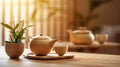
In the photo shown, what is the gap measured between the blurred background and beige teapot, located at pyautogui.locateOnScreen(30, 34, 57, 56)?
2405 mm

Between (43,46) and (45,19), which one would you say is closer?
(43,46)

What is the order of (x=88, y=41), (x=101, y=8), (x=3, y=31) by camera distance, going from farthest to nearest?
(x=101, y=8)
(x=3, y=31)
(x=88, y=41)

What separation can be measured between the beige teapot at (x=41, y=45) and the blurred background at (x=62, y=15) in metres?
2.41

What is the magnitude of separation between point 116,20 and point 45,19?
1.66 meters

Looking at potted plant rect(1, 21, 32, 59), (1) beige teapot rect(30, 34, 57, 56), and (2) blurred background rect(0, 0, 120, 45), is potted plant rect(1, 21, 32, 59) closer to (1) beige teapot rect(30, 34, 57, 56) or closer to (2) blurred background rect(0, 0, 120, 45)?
(1) beige teapot rect(30, 34, 57, 56)

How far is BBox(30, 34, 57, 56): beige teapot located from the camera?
5.77ft

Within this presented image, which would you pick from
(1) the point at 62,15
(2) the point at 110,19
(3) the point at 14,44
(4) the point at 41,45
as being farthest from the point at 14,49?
(2) the point at 110,19

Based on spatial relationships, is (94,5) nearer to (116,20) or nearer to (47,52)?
(116,20)

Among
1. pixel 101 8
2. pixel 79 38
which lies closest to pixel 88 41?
pixel 79 38

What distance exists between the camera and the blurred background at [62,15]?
4380 mm

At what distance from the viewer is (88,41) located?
2994 mm

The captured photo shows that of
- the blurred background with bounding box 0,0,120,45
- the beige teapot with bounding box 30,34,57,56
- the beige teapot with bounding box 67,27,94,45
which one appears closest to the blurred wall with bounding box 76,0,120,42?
the blurred background with bounding box 0,0,120,45

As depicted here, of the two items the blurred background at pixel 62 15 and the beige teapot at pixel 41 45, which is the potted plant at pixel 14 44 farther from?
the blurred background at pixel 62 15

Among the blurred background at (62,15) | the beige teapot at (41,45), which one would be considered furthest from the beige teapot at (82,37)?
the blurred background at (62,15)
